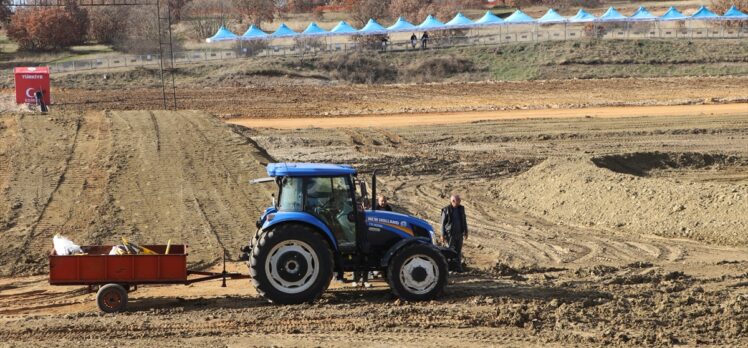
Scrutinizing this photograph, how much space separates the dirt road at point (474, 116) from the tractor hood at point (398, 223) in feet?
77.6

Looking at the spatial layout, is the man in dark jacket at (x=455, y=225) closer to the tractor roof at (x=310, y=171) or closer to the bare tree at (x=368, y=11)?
the tractor roof at (x=310, y=171)

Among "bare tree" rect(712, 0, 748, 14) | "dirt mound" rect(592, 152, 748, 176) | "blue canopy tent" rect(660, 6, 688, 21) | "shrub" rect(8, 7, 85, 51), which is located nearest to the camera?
"dirt mound" rect(592, 152, 748, 176)

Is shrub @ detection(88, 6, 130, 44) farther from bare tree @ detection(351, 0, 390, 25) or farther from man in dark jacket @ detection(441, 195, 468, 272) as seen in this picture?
man in dark jacket @ detection(441, 195, 468, 272)

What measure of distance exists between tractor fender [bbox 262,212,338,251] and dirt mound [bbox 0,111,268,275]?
177 inches

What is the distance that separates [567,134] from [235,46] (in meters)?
40.3

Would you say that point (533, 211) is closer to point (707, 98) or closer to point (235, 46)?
point (707, 98)

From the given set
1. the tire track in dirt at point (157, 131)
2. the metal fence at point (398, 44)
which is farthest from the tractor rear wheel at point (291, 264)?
the metal fence at point (398, 44)

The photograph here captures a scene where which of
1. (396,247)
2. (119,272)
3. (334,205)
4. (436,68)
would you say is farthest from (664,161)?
(436,68)

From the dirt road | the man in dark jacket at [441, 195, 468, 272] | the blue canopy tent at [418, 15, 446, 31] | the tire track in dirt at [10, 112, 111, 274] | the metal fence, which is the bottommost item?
the dirt road

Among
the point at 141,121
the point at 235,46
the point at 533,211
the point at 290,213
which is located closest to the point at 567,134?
the point at 533,211

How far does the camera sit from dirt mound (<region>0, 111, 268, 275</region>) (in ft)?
61.7

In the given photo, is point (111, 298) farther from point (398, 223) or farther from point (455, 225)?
point (455, 225)

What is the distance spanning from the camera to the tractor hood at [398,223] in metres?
13.6

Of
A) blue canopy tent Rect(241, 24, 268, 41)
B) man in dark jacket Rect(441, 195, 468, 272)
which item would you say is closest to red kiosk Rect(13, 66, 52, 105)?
blue canopy tent Rect(241, 24, 268, 41)
